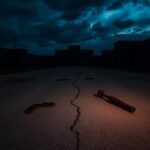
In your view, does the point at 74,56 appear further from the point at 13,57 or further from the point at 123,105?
the point at 123,105

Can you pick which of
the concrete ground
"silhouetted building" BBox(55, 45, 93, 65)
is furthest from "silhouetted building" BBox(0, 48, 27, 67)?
the concrete ground

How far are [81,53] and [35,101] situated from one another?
259 feet

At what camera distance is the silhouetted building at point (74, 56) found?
84.9 metres

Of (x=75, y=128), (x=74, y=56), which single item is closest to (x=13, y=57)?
(x=74, y=56)

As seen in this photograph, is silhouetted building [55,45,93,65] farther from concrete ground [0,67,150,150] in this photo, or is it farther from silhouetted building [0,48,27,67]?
concrete ground [0,67,150,150]

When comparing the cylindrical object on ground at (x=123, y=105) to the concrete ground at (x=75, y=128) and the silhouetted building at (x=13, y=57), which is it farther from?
the silhouetted building at (x=13, y=57)

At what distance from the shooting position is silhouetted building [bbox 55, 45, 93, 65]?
279ft

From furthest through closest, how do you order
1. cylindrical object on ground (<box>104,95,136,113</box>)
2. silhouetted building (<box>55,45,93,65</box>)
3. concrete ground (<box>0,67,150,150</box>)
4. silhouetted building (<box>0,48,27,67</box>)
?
silhouetted building (<box>55,45,93,65</box>) → silhouetted building (<box>0,48,27,67</box>) → cylindrical object on ground (<box>104,95,136,113</box>) → concrete ground (<box>0,67,150,150</box>)

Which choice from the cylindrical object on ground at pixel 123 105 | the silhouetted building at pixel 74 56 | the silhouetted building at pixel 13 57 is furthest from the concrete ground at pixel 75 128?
the silhouetted building at pixel 74 56

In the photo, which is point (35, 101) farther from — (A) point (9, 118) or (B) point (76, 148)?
(B) point (76, 148)

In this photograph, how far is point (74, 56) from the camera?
8669 cm

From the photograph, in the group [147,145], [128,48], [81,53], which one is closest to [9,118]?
[147,145]

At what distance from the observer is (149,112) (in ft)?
22.1

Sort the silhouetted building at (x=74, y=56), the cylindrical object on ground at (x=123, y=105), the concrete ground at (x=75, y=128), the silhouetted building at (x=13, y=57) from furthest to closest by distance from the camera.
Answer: the silhouetted building at (x=74, y=56), the silhouetted building at (x=13, y=57), the cylindrical object on ground at (x=123, y=105), the concrete ground at (x=75, y=128)
